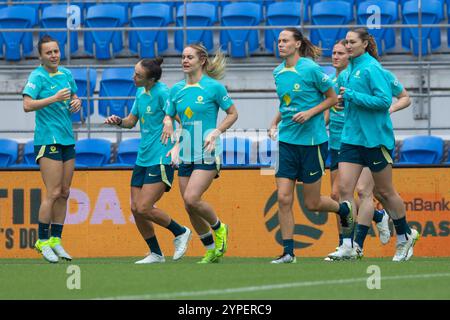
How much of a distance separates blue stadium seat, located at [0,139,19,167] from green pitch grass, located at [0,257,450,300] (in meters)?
6.42

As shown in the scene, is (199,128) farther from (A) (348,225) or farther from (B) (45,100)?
(A) (348,225)

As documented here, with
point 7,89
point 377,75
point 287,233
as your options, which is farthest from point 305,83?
point 7,89

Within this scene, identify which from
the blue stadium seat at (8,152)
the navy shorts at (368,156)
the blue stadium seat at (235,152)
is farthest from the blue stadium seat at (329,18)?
the navy shorts at (368,156)

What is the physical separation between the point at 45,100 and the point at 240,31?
7.87 m

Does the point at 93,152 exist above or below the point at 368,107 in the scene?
below

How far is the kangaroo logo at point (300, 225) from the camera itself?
14.7 meters

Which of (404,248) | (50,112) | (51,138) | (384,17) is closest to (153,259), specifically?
(51,138)

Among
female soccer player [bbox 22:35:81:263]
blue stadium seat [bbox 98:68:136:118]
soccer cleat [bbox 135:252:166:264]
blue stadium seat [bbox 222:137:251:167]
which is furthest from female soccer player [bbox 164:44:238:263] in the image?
blue stadium seat [bbox 98:68:136:118]

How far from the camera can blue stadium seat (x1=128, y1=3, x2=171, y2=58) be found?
19906 mm

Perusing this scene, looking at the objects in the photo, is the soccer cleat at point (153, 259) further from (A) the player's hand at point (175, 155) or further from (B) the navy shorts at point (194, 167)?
(A) the player's hand at point (175, 155)

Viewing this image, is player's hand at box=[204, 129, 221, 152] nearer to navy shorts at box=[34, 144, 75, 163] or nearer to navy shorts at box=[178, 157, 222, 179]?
navy shorts at box=[178, 157, 222, 179]

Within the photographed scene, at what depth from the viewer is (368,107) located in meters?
11.7

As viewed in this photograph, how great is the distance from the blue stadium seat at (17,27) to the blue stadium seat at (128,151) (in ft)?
12.5
